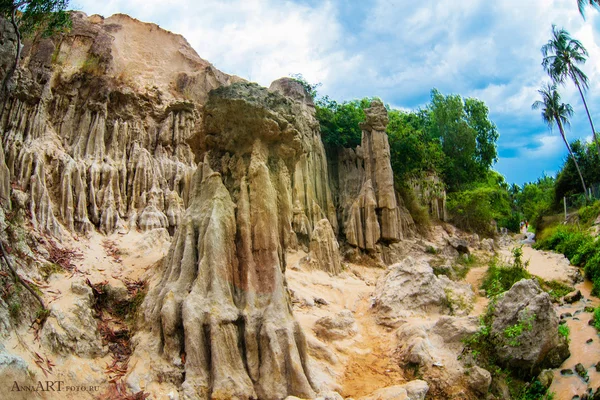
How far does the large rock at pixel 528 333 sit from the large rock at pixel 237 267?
14.6 ft

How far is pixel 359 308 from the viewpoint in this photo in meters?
12.2

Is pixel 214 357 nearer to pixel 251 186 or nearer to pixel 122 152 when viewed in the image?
pixel 251 186

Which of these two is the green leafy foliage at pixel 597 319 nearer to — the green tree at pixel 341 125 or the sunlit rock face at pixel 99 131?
the sunlit rock face at pixel 99 131

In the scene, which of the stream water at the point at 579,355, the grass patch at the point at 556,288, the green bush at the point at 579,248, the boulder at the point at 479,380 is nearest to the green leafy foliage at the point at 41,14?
the boulder at the point at 479,380

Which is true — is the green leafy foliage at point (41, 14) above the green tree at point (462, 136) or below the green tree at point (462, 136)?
below

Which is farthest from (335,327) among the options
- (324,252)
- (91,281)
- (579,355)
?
(324,252)

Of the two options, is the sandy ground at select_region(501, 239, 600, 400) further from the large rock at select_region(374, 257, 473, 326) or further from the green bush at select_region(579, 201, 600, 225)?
the green bush at select_region(579, 201, 600, 225)

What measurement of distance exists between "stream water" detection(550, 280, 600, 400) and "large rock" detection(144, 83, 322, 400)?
5494 mm

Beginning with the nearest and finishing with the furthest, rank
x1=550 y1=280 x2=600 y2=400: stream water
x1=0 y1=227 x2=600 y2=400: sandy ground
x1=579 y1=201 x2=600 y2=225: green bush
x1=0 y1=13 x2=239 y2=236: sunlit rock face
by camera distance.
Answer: x1=0 y1=227 x2=600 y2=400: sandy ground, x1=550 y1=280 x2=600 y2=400: stream water, x1=0 y1=13 x2=239 y2=236: sunlit rock face, x1=579 y1=201 x2=600 y2=225: green bush

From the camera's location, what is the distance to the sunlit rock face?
13.0m

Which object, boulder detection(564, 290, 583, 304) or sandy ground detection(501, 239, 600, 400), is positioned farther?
boulder detection(564, 290, 583, 304)

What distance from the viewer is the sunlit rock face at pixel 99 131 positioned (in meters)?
13.0

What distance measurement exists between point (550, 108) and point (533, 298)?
29.4 m

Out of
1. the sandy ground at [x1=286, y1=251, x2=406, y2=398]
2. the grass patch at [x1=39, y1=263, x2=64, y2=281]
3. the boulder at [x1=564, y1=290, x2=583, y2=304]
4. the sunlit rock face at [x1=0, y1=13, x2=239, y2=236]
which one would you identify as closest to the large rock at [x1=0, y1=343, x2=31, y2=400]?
the grass patch at [x1=39, y1=263, x2=64, y2=281]
